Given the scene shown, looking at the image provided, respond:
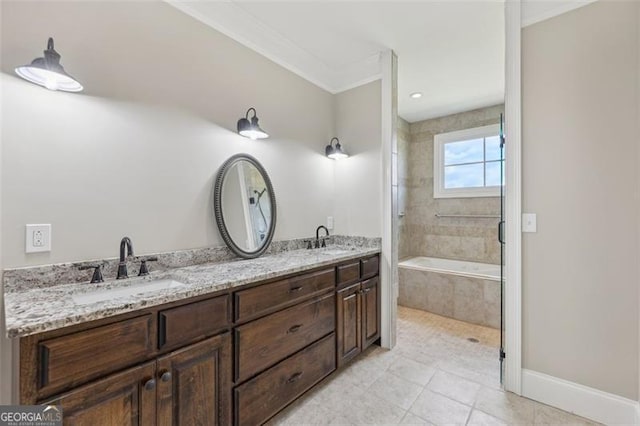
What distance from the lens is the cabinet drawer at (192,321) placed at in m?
1.14

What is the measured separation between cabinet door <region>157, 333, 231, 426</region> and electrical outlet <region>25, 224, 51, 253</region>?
77 cm

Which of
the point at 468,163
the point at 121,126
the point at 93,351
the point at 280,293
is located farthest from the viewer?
the point at 468,163

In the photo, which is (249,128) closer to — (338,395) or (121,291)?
(121,291)

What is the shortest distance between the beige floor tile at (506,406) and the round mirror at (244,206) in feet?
5.96

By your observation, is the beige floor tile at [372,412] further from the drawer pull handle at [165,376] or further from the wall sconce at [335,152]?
the wall sconce at [335,152]

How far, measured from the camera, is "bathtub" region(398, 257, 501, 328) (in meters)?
3.01

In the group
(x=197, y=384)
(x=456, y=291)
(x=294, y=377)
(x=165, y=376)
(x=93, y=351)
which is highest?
(x=93, y=351)

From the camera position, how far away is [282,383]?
163cm

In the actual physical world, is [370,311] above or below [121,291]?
below

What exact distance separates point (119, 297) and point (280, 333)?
0.84 metres

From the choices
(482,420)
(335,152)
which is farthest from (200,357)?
(335,152)

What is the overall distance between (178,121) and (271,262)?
109 centimetres

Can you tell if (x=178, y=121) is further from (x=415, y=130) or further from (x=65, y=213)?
(x=415, y=130)

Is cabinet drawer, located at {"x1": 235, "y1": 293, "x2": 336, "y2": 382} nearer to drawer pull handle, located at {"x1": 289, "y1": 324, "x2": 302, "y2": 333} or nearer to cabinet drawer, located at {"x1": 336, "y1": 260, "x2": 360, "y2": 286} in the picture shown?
drawer pull handle, located at {"x1": 289, "y1": 324, "x2": 302, "y2": 333}
